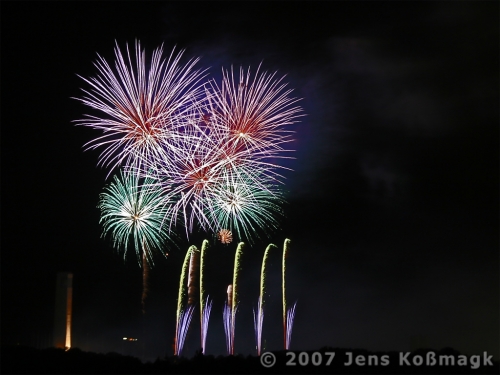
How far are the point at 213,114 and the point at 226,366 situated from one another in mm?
12847

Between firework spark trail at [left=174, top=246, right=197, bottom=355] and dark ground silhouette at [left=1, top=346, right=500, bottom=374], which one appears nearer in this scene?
dark ground silhouette at [left=1, top=346, right=500, bottom=374]

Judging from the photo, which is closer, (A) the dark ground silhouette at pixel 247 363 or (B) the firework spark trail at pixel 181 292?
(A) the dark ground silhouette at pixel 247 363

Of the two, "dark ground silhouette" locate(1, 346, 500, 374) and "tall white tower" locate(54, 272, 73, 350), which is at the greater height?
"tall white tower" locate(54, 272, 73, 350)

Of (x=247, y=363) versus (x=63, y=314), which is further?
(x=63, y=314)

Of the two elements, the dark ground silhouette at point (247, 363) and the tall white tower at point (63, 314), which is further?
the tall white tower at point (63, 314)

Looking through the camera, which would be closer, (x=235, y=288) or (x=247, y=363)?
(x=247, y=363)

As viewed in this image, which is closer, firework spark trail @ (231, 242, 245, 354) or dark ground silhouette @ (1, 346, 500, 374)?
dark ground silhouette @ (1, 346, 500, 374)

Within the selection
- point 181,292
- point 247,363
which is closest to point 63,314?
point 181,292

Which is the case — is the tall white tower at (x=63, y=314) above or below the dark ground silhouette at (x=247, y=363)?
above

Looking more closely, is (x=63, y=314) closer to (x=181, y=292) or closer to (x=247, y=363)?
(x=181, y=292)

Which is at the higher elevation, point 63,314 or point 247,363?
point 63,314

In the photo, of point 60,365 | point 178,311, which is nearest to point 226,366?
point 60,365

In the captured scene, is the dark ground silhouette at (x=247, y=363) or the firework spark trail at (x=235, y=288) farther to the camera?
the firework spark trail at (x=235, y=288)

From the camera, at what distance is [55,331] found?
41969 millimetres
